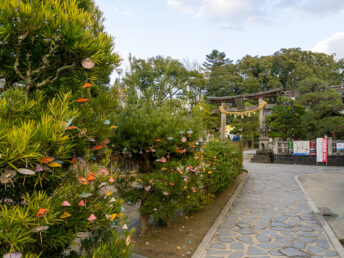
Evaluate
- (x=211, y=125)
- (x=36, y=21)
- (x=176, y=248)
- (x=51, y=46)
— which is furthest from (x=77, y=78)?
(x=211, y=125)

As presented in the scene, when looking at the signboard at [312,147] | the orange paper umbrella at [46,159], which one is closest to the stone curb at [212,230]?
the orange paper umbrella at [46,159]

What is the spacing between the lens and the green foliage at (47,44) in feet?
5.64

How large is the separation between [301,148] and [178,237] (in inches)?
713

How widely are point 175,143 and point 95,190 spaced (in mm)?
2963

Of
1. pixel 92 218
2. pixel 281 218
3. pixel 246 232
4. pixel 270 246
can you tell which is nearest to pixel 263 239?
pixel 270 246

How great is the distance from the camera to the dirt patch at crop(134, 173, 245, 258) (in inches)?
184

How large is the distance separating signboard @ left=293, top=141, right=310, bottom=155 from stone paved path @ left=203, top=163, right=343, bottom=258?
472 inches

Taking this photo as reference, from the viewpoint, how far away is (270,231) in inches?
229

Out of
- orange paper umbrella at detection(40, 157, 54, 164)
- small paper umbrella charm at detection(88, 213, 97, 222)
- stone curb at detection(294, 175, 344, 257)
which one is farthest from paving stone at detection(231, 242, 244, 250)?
orange paper umbrella at detection(40, 157, 54, 164)

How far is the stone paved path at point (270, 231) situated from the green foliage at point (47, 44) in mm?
4196

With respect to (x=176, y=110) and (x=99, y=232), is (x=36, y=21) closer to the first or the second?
(x=99, y=232)

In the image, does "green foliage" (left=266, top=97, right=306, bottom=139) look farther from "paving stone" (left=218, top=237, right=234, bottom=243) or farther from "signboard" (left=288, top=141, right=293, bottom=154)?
"paving stone" (left=218, top=237, right=234, bottom=243)

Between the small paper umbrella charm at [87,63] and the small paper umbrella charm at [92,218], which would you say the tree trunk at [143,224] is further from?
the small paper umbrella charm at [87,63]

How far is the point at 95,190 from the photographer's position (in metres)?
1.95
